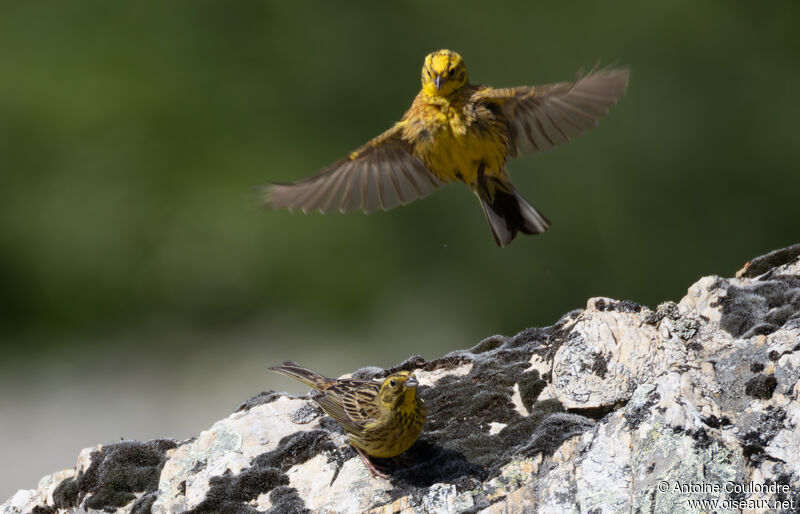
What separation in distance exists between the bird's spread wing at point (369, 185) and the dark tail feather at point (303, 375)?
5.57ft

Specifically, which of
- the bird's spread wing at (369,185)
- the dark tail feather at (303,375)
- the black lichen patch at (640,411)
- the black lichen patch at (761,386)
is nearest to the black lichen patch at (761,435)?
the black lichen patch at (761,386)

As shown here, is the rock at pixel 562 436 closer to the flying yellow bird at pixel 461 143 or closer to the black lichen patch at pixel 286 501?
the black lichen patch at pixel 286 501

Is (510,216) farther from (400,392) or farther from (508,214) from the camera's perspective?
(400,392)

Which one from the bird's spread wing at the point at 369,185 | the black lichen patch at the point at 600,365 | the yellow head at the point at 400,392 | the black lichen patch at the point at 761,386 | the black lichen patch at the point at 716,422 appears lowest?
the black lichen patch at the point at 716,422

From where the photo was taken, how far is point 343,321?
47.0ft

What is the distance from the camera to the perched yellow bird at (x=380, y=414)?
19.0 ft

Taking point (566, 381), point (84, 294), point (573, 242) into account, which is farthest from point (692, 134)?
point (566, 381)

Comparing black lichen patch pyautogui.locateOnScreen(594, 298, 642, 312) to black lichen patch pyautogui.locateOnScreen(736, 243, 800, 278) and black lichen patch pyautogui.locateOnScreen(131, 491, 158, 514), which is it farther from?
black lichen patch pyautogui.locateOnScreen(131, 491, 158, 514)

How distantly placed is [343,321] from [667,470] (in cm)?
988

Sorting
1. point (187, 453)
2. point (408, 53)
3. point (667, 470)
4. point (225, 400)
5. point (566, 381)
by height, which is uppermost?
point (408, 53)

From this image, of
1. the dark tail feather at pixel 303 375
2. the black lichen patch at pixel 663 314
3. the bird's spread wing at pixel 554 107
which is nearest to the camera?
the black lichen patch at pixel 663 314

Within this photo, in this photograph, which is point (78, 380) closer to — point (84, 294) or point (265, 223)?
point (84, 294)

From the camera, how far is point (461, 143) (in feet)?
26.4

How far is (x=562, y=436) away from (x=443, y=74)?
3360 millimetres
